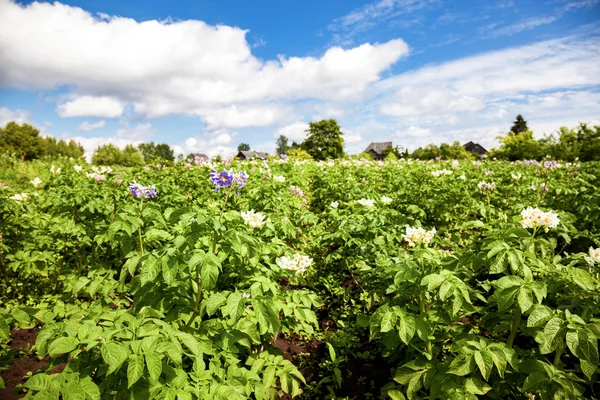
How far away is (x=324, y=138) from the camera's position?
49.0 meters

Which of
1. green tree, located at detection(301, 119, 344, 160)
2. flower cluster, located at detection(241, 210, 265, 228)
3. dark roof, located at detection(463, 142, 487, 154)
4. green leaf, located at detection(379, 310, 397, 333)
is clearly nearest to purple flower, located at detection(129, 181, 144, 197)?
flower cluster, located at detection(241, 210, 265, 228)

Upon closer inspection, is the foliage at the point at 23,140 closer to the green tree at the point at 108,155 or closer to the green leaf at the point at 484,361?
the green tree at the point at 108,155

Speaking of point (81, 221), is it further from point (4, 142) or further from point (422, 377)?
point (4, 142)

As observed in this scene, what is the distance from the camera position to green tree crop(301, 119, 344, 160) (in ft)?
159

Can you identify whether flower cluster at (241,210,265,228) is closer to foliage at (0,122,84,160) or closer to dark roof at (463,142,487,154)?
foliage at (0,122,84,160)

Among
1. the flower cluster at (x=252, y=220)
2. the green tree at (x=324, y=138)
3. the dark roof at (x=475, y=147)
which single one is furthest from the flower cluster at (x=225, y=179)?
the dark roof at (x=475, y=147)

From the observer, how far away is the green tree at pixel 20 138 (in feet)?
135

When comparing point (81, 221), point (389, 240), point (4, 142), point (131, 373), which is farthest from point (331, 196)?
point (4, 142)

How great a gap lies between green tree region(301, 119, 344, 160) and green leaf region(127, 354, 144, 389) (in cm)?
4703

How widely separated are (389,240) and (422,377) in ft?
5.54

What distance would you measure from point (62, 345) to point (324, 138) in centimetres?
4887

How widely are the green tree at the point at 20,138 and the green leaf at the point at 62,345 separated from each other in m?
51.8

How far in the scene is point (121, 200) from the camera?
17.0 ft

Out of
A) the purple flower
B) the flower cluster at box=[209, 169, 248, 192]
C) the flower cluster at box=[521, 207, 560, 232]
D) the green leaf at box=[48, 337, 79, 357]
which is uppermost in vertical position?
the purple flower
